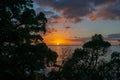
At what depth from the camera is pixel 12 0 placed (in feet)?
83.7

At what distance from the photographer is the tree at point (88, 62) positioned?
54.6m

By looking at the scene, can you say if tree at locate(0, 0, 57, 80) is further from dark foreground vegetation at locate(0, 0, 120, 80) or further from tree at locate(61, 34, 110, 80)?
tree at locate(61, 34, 110, 80)

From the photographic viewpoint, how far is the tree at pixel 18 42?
24359 mm

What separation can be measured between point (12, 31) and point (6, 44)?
169 centimetres

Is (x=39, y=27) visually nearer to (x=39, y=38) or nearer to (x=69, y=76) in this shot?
(x=39, y=38)

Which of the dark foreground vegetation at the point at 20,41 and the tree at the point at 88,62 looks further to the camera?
the tree at the point at 88,62

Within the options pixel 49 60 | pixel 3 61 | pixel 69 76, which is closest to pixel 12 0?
pixel 3 61

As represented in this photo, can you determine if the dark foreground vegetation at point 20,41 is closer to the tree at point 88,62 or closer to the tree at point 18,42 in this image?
the tree at point 18,42

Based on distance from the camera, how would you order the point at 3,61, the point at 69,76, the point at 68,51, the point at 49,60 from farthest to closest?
1. the point at 68,51
2. the point at 69,76
3. the point at 49,60
4. the point at 3,61

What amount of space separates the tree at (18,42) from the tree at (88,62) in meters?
27.1

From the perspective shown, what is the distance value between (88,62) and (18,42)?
32.9 metres

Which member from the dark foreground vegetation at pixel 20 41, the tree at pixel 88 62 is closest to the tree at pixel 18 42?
the dark foreground vegetation at pixel 20 41

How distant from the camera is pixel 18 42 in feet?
83.8

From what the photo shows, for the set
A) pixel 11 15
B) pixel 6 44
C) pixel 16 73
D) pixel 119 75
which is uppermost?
pixel 11 15
